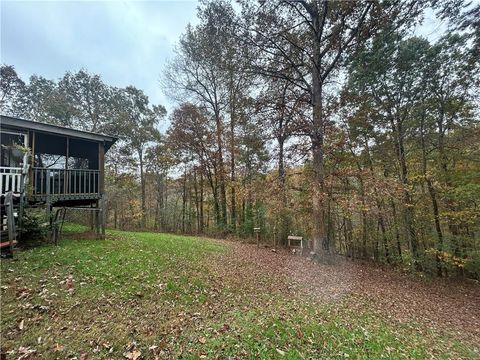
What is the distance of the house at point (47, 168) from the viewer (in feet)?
21.5

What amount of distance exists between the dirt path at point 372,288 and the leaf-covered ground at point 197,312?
5cm

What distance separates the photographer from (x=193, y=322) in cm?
371

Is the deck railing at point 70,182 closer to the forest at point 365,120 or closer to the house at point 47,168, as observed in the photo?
the house at point 47,168

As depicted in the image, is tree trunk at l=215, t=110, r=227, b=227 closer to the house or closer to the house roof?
the house

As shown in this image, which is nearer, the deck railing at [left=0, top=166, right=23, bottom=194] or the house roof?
the deck railing at [left=0, top=166, right=23, bottom=194]

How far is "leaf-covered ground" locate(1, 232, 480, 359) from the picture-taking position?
3.07 meters

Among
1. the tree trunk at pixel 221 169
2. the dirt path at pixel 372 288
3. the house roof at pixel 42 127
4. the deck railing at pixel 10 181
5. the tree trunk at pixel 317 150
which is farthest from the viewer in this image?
the tree trunk at pixel 221 169

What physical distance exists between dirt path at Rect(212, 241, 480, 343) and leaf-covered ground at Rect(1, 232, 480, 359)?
0.18ft

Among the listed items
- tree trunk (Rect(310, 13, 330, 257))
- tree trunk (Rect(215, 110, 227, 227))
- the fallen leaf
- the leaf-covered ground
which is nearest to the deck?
the leaf-covered ground

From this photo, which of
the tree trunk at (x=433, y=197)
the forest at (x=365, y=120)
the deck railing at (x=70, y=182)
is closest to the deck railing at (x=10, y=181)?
the deck railing at (x=70, y=182)

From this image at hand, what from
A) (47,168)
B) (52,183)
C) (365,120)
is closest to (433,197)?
(365,120)

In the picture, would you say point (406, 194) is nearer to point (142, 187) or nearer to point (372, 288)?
point (372, 288)

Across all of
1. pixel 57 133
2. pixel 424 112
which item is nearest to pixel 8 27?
pixel 57 133

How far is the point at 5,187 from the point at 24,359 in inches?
234
